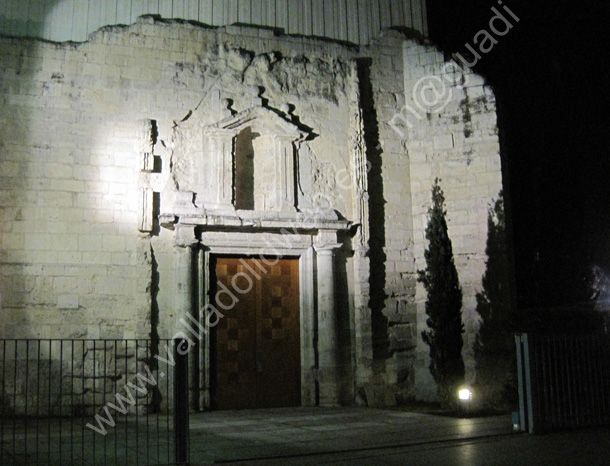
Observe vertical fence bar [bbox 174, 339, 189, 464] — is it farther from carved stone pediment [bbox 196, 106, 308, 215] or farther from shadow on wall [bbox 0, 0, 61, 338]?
carved stone pediment [bbox 196, 106, 308, 215]

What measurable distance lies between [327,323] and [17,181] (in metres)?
4.65

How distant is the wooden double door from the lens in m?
9.20

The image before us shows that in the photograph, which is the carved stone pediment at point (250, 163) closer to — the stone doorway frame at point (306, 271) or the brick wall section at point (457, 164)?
the stone doorway frame at point (306, 271)

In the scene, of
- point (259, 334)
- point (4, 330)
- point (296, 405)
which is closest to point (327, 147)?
point (259, 334)

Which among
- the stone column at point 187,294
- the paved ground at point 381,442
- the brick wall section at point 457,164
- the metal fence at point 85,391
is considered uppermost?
the brick wall section at point 457,164

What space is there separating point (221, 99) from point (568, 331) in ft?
19.5

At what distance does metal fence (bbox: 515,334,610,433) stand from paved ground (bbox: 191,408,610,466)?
0.64 ft

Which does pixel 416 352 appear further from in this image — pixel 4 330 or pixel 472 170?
pixel 4 330

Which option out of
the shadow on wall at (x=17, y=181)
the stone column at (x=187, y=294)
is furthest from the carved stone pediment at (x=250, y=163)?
the shadow on wall at (x=17, y=181)

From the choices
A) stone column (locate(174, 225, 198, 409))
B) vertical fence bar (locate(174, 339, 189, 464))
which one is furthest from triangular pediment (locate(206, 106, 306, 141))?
vertical fence bar (locate(174, 339, 189, 464))

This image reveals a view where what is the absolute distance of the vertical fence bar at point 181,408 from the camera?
5297 mm

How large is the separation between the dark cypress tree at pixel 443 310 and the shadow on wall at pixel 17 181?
17.4 feet

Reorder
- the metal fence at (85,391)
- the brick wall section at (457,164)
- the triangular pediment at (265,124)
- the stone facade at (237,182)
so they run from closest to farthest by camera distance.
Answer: the metal fence at (85,391)
the stone facade at (237,182)
the triangular pediment at (265,124)
the brick wall section at (457,164)

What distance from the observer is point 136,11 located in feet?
31.8
